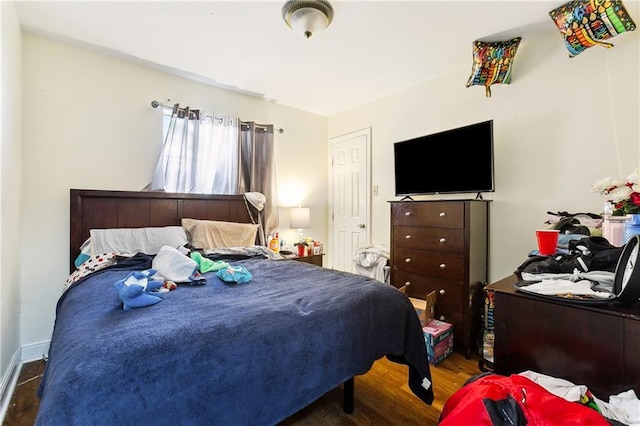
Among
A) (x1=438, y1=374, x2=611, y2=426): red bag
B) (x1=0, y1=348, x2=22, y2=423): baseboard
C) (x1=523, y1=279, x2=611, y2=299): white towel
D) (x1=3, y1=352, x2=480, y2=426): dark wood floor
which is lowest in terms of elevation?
(x1=3, y1=352, x2=480, y2=426): dark wood floor

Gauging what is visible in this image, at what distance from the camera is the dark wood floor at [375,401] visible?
1600 millimetres

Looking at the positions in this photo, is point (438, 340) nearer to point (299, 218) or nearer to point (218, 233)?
point (299, 218)

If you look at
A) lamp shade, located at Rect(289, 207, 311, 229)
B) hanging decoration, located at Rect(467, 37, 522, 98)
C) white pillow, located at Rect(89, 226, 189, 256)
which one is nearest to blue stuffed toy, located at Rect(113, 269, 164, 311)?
white pillow, located at Rect(89, 226, 189, 256)

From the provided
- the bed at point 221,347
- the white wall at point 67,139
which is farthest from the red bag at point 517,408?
the white wall at point 67,139

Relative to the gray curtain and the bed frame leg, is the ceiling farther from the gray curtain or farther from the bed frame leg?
the bed frame leg

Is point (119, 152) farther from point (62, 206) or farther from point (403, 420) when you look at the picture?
point (403, 420)

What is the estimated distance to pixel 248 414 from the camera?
99 cm

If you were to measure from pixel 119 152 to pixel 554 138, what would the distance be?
12.3 feet

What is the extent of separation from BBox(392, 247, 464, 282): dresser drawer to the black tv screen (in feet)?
2.06

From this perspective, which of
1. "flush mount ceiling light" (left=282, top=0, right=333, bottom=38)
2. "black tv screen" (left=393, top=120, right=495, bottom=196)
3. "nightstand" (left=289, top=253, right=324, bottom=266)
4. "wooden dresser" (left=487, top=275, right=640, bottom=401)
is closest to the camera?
"wooden dresser" (left=487, top=275, right=640, bottom=401)

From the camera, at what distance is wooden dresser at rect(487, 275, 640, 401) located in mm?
1016

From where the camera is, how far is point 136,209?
2.66m

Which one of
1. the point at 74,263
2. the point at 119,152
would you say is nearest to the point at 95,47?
the point at 119,152

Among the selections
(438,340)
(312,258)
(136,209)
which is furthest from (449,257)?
(136,209)
